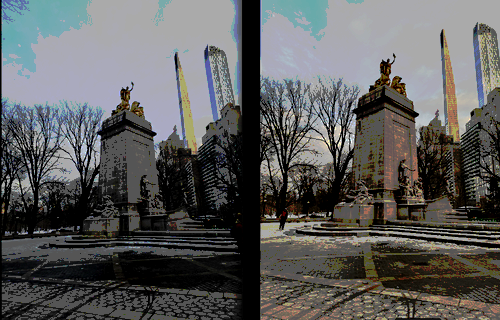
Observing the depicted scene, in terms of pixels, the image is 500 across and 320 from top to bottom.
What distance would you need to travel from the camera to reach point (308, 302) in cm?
345

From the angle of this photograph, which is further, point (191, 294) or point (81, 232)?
point (81, 232)

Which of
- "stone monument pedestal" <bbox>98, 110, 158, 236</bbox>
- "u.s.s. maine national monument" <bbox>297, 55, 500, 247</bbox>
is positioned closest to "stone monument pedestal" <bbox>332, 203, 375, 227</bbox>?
"u.s.s. maine national monument" <bbox>297, 55, 500, 247</bbox>

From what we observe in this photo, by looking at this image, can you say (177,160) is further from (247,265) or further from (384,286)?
(384,286)

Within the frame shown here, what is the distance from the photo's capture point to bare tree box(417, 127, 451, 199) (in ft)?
75.3

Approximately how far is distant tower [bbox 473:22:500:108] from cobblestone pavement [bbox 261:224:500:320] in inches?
192

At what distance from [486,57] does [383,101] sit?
254 inches

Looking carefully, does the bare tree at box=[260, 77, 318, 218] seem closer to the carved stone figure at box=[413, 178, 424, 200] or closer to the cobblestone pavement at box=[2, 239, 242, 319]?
the carved stone figure at box=[413, 178, 424, 200]

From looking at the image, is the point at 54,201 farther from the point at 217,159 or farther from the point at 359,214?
the point at 359,214

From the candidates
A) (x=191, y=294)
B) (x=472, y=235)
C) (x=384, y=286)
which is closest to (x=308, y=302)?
(x=384, y=286)

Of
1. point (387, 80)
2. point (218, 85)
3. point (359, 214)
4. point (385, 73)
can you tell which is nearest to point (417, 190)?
point (359, 214)

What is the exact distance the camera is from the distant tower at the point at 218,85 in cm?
147

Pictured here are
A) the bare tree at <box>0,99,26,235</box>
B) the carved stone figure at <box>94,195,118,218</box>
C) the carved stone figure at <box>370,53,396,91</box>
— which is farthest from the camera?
the carved stone figure at <box>370,53,396,91</box>

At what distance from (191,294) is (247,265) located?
33cm

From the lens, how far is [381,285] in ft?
13.9
